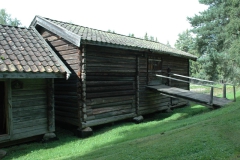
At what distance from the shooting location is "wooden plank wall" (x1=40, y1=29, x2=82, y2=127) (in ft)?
28.3

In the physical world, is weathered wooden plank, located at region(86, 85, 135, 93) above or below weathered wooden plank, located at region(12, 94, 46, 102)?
above

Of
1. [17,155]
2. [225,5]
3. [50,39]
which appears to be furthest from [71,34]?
[225,5]

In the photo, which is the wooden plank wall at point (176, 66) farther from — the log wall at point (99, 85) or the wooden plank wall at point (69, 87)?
the wooden plank wall at point (69, 87)

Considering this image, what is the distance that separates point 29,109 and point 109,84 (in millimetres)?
3541

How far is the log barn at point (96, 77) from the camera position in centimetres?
855

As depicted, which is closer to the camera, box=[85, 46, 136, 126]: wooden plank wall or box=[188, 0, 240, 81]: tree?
Result: box=[85, 46, 136, 126]: wooden plank wall

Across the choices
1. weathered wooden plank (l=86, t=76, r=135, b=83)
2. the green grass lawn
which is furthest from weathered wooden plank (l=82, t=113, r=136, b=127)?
weathered wooden plank (l=86, t=76, r=135, b=83)

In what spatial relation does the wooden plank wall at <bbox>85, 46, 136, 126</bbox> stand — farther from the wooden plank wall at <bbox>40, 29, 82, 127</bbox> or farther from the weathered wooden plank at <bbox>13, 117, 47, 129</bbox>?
the weathered wooden plank at <bbox>13, 117, 47, 129</bbox>

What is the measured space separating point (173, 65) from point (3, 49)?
33.6ft

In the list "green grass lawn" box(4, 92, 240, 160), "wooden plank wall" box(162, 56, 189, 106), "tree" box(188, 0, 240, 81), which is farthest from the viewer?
"tree" box(188, 0, 240, 81)

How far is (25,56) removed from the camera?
7.58m

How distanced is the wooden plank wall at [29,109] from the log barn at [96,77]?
54.1 inches

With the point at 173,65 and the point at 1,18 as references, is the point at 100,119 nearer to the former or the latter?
the point at 173,65

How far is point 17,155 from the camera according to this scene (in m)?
6.68
